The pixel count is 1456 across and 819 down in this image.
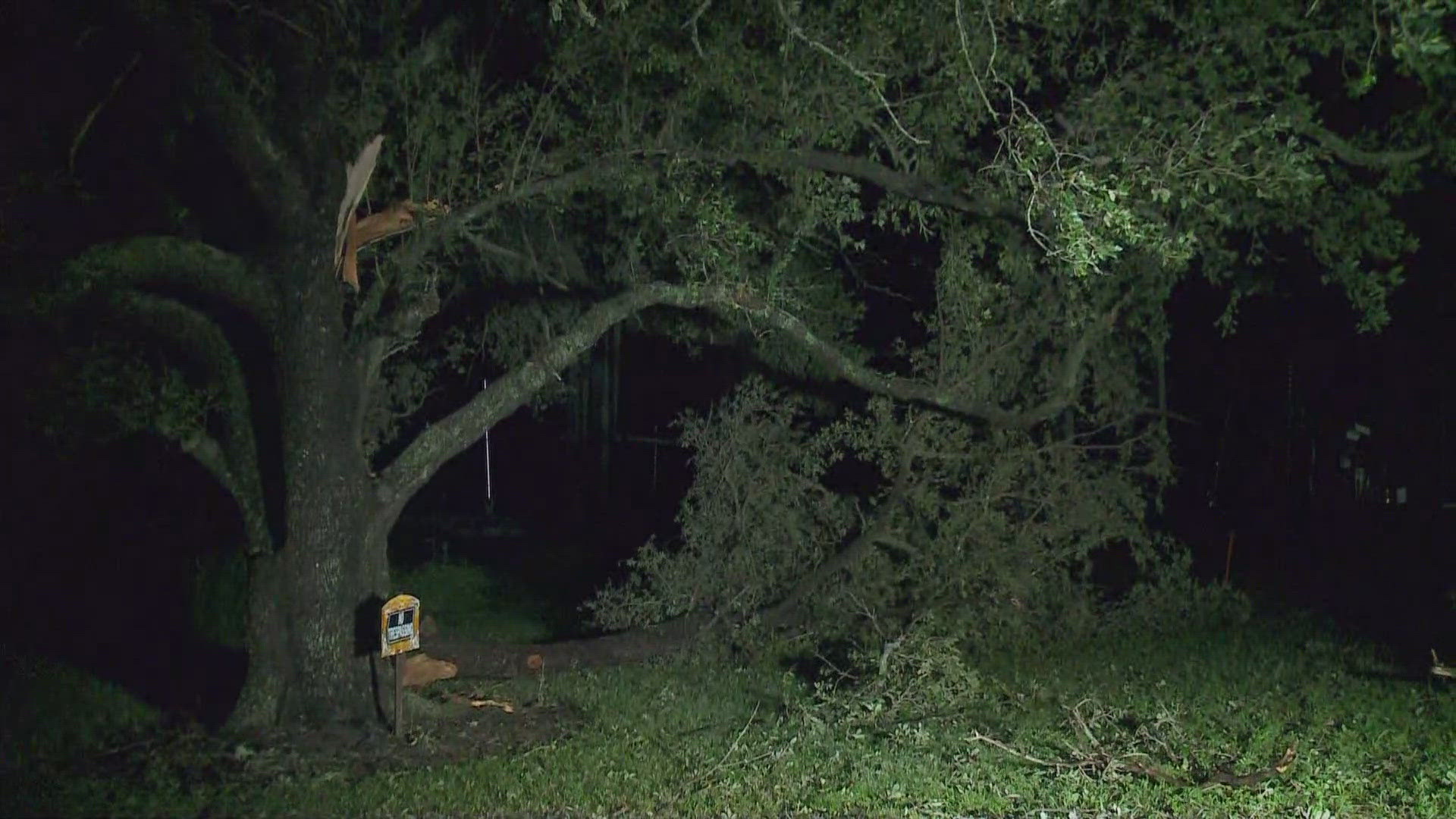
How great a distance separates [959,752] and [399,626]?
11.2ft

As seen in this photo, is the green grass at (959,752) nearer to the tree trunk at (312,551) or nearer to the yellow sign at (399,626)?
the yellow sign at (399,626)

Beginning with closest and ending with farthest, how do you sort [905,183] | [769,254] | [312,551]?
1. [312,551]
2. [905,183]
3. [769,254]

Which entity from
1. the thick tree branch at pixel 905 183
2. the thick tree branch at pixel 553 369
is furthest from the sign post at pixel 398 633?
the thick tree branch at pixel 905 183

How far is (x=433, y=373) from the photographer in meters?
14.8

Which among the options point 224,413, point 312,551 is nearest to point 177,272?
point 224,413

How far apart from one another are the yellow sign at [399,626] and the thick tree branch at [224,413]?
44.7 inches

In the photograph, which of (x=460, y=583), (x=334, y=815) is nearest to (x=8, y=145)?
(x=334, y=815)

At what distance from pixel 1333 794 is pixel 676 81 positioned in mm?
6631

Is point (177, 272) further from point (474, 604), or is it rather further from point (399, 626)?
point (474, 604)

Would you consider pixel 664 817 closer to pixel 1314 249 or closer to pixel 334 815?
pixel 334 815

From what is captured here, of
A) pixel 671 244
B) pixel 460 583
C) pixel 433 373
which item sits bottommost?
pixel 460 583

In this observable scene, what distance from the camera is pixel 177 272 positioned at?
31.0 feet

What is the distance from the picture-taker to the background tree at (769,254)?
379 inches

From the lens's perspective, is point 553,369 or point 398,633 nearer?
point 398,633
